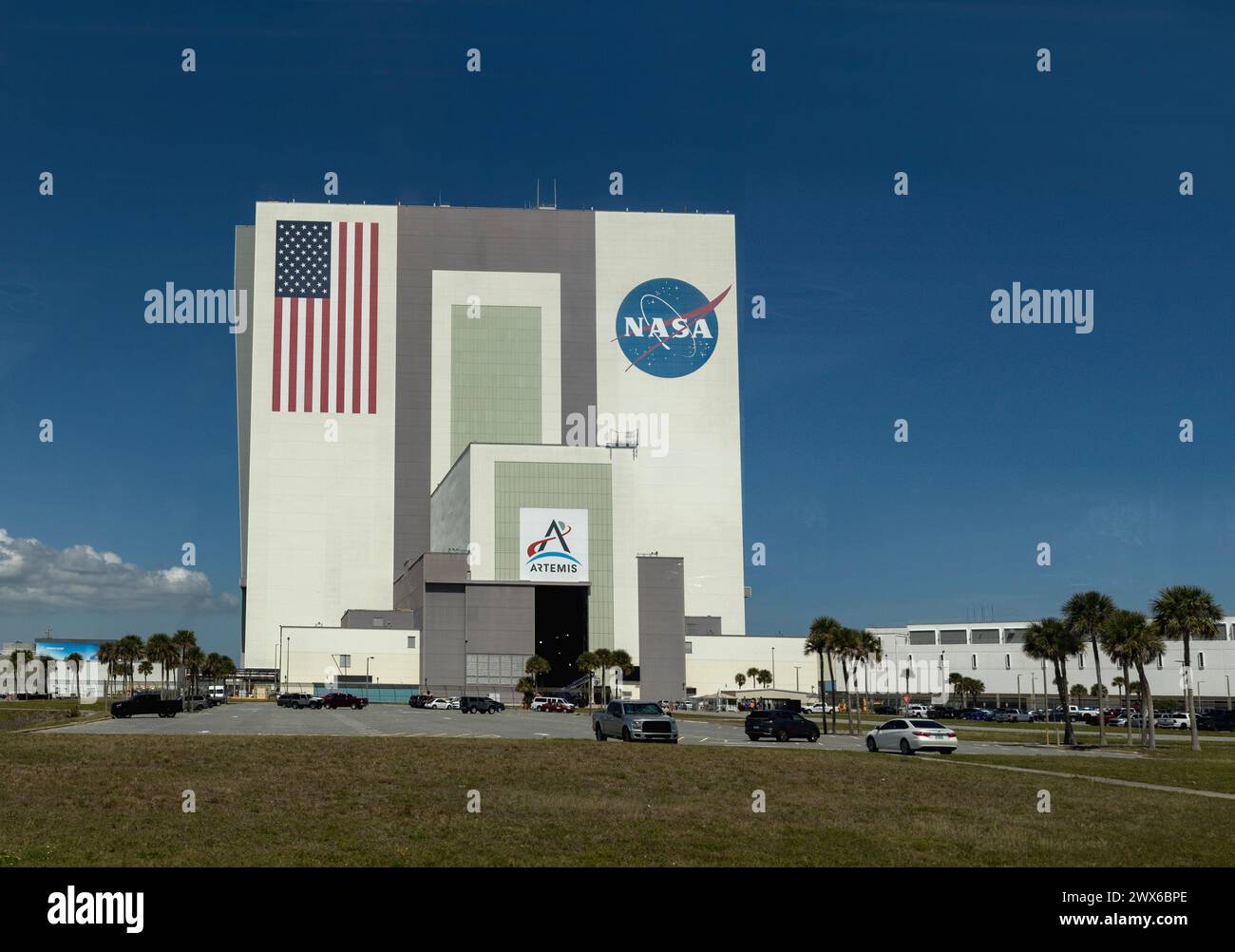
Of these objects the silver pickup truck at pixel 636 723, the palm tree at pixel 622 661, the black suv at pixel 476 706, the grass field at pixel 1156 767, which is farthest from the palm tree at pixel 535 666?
the grass field at pixel 1156 767

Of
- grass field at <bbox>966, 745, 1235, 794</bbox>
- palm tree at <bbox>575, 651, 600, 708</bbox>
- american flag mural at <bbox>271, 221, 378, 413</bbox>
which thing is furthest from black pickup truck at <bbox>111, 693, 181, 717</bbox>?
american flag mural at <bbox>271, 221, 378, 413</bbox>

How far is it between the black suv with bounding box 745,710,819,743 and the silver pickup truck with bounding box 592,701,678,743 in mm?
8583

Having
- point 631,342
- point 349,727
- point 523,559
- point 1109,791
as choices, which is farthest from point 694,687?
point 1109,791

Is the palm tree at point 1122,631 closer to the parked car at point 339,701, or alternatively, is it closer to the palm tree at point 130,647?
the parked car at point 339,701

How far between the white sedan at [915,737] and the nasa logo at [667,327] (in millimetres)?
121897

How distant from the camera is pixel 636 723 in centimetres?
5066

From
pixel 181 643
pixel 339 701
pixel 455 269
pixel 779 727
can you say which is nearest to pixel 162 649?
pixel 181 643

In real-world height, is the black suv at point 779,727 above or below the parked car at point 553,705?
above

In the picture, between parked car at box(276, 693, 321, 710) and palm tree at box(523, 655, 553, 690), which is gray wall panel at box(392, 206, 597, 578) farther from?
parked car at box(276, 693, 321, 710)

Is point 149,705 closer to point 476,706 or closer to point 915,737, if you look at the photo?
point 476,706
